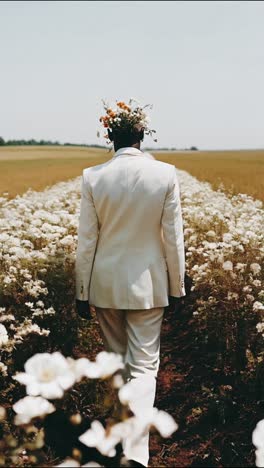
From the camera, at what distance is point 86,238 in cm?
342

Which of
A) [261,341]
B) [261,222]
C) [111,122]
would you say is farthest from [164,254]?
[261,222]

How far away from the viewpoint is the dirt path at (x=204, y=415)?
352 cm

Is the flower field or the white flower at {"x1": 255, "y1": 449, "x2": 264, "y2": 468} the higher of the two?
the white flower at {"x1": 255, "y1": 449, "x2": 264, "y2": 468}

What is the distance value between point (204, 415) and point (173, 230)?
1.55 metres

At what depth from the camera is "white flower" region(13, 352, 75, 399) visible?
1350 mm

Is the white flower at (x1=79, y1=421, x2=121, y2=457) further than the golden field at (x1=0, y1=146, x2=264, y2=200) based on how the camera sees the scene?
No

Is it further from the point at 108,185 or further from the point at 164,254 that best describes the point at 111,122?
the point at 164,254

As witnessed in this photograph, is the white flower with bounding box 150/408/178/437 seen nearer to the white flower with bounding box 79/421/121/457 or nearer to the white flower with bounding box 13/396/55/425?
the white flower with bounding box 79/421/121/457

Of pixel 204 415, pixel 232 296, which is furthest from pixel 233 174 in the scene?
pixel 204 415

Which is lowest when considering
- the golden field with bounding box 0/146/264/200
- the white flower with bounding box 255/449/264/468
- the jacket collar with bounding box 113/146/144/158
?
the golden field with bounding box 0/146/264/200

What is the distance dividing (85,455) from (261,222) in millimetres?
→ 3591

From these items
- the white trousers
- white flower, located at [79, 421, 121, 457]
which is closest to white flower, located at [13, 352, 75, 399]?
white flower, located at [79, 421, 121, 457]

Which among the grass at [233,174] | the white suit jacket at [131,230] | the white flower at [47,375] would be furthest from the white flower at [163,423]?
the grass at [233,174]

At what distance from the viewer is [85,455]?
349 centimetres
